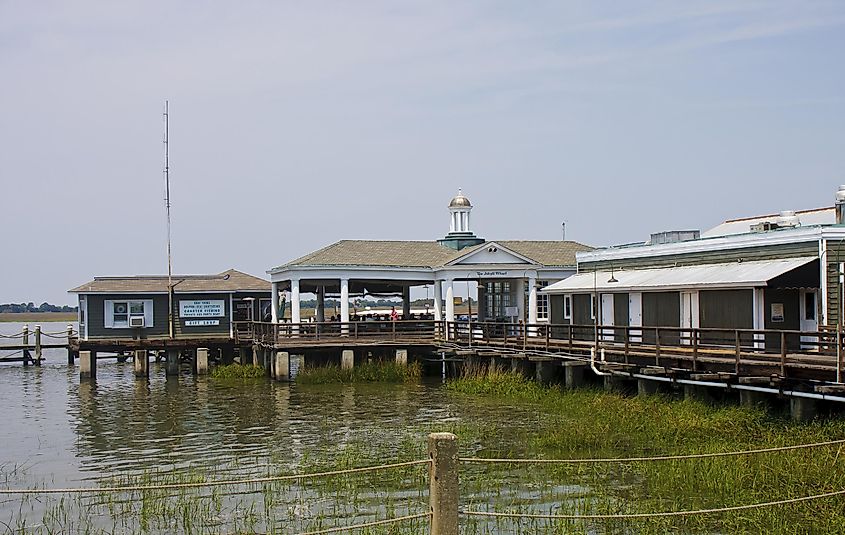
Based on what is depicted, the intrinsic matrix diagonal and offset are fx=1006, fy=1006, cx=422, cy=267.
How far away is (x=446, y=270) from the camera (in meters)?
41.2

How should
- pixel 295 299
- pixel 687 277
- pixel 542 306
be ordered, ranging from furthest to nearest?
pixel 542 306 < pixel 295 299 < pixel 687 277

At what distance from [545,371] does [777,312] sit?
771 centimetres

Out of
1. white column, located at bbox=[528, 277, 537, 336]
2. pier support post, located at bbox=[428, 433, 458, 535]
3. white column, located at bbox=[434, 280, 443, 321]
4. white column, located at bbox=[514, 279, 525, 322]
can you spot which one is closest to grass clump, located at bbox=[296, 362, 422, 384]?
white column, located at bbox=[434, 280, 443, 321]

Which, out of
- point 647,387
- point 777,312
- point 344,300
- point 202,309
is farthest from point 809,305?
point 202,309

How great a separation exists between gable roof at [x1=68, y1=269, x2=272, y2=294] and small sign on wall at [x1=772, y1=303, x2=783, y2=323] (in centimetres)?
2804

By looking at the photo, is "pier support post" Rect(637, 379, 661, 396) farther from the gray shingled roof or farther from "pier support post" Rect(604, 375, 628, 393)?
the gray shingled roof

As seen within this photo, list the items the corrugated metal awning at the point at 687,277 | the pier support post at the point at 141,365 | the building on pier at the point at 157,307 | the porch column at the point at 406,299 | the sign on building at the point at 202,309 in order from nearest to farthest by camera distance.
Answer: the corrugated metal awning at the point at 687,277 < the pier support post at the point at 141,365 < the building on pier at the point at 157,307 < the sign on building at the point at 202,309 < the porch column at the point at 406,299

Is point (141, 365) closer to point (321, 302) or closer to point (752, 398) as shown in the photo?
point (321, 302)

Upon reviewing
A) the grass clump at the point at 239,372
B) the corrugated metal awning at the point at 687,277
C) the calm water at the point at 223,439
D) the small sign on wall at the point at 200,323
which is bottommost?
the calm water at the point at 223,439

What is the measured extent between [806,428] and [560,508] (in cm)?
680

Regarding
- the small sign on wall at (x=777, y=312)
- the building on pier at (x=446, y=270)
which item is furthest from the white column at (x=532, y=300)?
the small sign on wall at (x=777, y=312)

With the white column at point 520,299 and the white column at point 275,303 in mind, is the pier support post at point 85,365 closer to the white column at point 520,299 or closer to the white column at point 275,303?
the white column at point 275,303

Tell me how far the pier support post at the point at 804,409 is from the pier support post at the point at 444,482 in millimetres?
13327

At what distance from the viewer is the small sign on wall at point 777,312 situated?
25578mm
